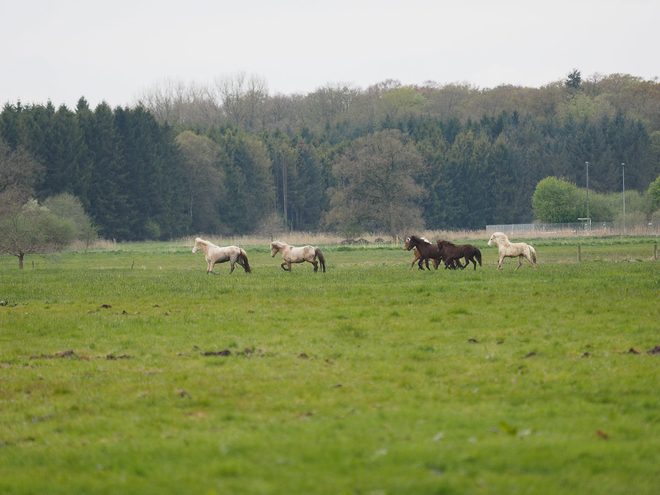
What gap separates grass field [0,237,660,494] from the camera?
19.1 feet

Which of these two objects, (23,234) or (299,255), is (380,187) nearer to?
(23,234)

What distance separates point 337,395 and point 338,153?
101m

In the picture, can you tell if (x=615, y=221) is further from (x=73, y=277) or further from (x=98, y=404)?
(x=98, y=404)

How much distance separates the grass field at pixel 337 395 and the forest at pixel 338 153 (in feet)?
190

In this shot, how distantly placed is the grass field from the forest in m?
58.0

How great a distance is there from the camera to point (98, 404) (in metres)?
8.65

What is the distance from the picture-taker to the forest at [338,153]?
253ft

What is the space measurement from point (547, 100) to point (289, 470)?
12505cm

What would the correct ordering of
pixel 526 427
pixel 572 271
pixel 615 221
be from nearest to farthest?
pixel 526 427 → pixel 572 271 → pixel 615 221

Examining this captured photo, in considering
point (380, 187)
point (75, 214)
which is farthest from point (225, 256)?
point (380, 187)

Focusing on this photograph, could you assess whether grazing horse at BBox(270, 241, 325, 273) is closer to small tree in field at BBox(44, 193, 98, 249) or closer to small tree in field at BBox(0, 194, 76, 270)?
small tree in field at BBox(0, 194, 76, 270)

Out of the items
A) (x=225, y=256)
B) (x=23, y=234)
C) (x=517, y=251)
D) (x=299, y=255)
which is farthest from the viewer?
(x=23, y=234)

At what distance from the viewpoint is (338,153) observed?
10812 centimetres

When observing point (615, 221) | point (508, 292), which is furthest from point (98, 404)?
point (615, 221)
